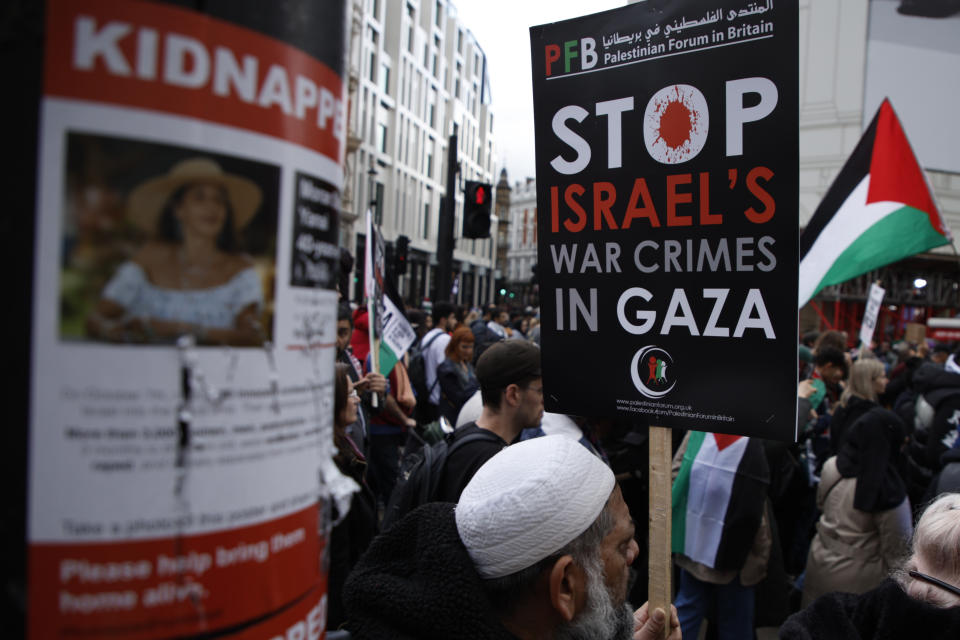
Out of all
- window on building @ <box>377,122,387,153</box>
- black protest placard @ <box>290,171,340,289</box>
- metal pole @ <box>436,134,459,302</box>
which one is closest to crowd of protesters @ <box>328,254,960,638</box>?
black protest placard @ <box>290,171,340,289</box>

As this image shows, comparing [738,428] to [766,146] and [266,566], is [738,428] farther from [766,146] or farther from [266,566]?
[266,566]

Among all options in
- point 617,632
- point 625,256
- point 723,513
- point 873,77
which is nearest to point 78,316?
point 617,632

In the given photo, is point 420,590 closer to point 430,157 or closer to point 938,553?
point 938,553

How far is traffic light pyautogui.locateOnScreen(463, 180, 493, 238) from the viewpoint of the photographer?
33.4 ft

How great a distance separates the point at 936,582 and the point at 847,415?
3.03 metres

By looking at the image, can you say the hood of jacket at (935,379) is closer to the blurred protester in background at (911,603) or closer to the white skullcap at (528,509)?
the blurred protester in background at (911,603)

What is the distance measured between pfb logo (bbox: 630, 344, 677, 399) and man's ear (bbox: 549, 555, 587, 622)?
2.58 ft

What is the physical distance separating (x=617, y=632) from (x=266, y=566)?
50.8 inches

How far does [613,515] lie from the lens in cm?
179

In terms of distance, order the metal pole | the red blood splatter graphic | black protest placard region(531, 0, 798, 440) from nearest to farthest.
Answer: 1. black protest placard region(531, 0, 798, 440)
2. the red blood splatter graphic
3. the metal pole

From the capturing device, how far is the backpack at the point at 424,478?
286 centimetres

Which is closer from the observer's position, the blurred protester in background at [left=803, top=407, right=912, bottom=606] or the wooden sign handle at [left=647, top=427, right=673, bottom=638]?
the wooden sign handle at [left=647, top=427, right=673, bottom=638]

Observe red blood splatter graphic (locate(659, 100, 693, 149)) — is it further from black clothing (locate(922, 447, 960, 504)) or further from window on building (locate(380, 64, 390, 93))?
window on building (locate(380, 64, 390, 93))

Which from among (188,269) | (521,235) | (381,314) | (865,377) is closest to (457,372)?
(381,314)
